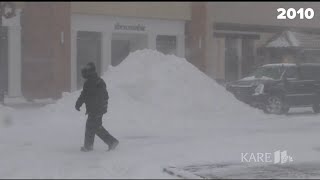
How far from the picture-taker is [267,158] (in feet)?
33.7

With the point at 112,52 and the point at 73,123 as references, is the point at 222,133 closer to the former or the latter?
the point at 73,123

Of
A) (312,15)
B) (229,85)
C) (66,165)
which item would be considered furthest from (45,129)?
(229,85)

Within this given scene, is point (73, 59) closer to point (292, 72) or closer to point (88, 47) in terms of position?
point (88, 47)

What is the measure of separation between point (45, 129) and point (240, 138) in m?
4.48

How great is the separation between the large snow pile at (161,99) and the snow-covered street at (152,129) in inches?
1.0

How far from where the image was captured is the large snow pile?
51.9ft

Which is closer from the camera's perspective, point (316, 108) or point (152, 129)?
point (152, 129)

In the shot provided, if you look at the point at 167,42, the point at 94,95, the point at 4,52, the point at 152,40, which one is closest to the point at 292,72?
the point at 152,40

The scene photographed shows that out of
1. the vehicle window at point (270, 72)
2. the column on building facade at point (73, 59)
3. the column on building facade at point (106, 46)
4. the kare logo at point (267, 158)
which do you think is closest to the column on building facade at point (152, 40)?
the column on building facade at point (106, 46)

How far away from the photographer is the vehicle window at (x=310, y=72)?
1959 cm

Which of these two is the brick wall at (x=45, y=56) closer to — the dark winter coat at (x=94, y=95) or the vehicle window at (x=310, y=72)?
the vehicle window at (x=310, y=72)

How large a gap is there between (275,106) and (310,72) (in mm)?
1648

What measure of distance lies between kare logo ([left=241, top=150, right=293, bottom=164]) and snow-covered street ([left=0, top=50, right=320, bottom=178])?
5.7 inches

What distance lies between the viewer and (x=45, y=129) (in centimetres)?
1421
